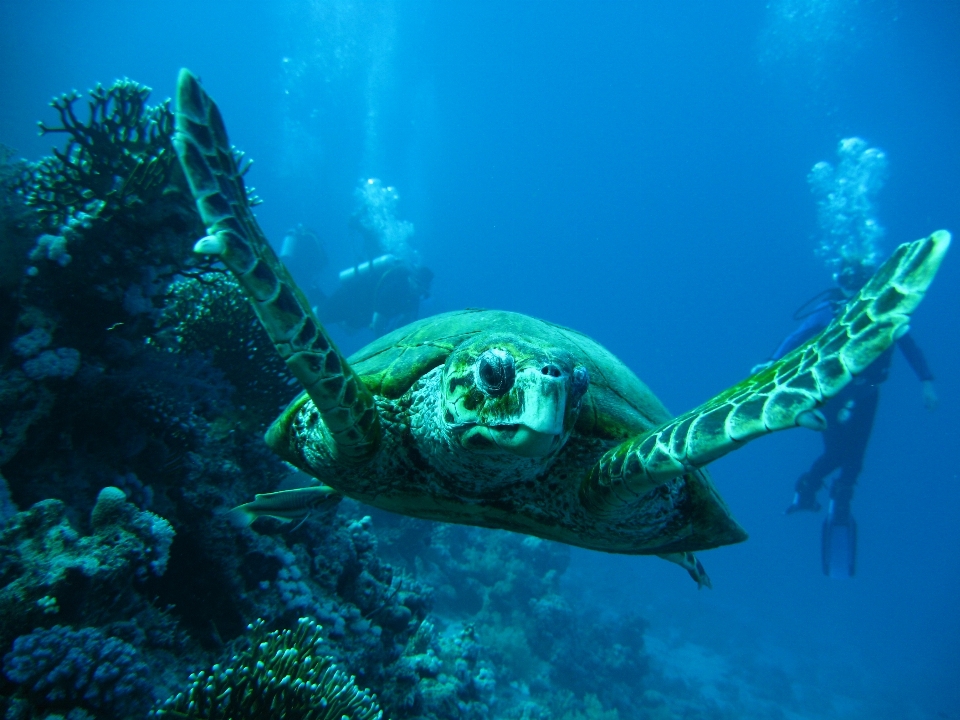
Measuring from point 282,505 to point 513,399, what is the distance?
245 centimetres

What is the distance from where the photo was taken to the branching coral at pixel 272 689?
2207 millimetres

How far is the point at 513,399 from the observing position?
5.32ft

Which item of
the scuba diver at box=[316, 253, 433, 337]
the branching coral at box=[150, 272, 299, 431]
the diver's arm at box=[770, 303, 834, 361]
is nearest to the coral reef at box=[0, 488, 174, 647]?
the branching coral at box=[150, 272, 299, 431]

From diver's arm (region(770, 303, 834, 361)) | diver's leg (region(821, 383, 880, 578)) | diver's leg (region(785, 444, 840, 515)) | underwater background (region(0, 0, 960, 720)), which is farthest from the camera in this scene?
diver's leg (region(785, 444, 840, 515))

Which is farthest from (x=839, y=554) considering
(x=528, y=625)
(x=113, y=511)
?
(x=113, y=511)

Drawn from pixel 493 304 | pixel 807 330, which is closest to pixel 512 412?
pixel 807 330

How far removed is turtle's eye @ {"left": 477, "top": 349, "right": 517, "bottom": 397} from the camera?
1637mm

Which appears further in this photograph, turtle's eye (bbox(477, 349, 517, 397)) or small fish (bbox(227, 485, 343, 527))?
small fish (bbox(227, 485, 343, 527))

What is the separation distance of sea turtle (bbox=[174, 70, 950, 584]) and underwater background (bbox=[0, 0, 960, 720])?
126 centimetres

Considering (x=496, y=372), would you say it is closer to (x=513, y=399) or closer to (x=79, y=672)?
(x=513, y=399)

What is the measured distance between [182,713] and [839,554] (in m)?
14.7

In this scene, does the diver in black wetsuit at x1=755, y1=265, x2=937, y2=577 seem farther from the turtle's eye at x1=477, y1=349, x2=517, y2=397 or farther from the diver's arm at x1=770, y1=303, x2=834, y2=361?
the turtle's eye at x1=477, y1=349, x2=517, y2=397

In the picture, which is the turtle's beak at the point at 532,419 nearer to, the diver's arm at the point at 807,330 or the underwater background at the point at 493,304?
the underwater background at the point at 493,304

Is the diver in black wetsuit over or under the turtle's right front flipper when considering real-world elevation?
over
